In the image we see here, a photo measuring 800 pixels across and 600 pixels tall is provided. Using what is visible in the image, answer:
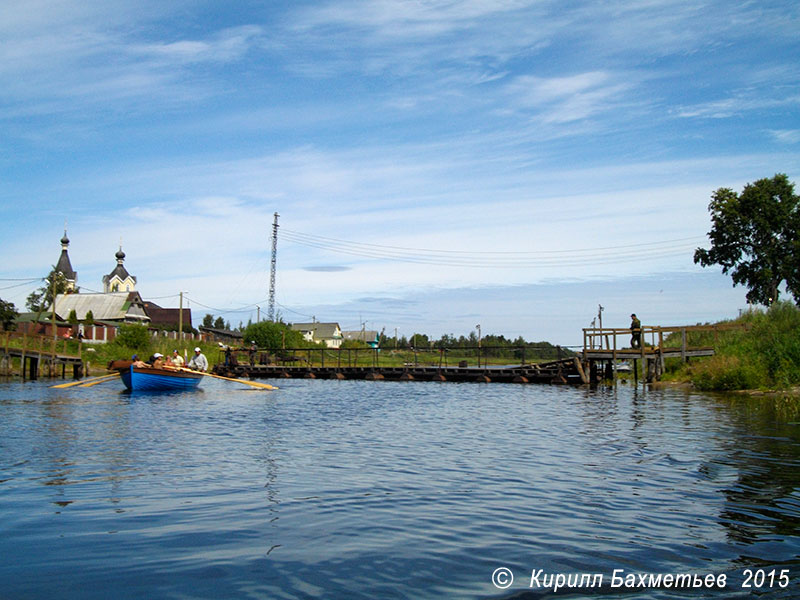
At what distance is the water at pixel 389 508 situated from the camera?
6797 millimetres

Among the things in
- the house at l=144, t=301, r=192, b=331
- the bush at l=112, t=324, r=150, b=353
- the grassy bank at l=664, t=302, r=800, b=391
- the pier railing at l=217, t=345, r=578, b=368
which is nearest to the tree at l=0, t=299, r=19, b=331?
the bush at l=112, t=324, r=150, b=353

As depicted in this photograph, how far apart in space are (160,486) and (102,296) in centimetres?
9718

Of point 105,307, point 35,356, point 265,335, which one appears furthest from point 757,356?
point 105,307

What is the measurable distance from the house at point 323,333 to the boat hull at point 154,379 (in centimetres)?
10266

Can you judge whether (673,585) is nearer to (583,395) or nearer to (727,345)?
(583,395)

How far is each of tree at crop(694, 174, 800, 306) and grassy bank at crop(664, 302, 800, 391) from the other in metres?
13.9

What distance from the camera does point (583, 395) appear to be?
3366cm

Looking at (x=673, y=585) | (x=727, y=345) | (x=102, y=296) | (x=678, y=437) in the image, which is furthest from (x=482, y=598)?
(x=102, y=296)

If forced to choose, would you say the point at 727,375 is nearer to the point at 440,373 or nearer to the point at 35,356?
the point at 440,373

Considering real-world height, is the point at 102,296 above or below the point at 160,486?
above

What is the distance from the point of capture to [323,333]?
144 metres

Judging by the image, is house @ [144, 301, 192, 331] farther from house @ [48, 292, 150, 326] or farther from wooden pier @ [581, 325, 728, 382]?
wooden pier @ [581, 325, 728, 382]

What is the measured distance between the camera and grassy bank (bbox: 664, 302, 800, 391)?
93.1 ft

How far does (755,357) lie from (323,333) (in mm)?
117412
